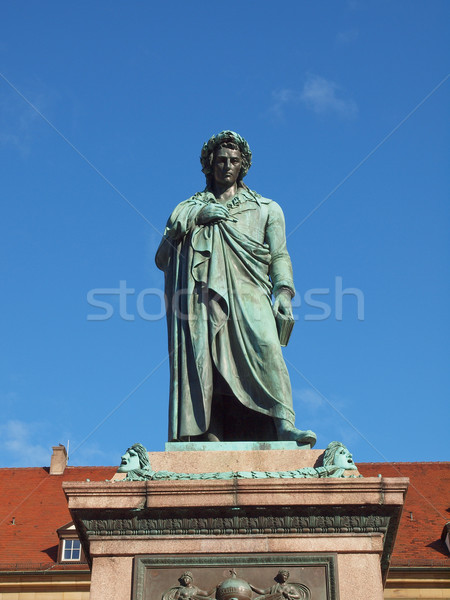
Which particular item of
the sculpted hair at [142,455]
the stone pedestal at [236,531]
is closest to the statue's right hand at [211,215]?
the sculpted hair at [142,455]

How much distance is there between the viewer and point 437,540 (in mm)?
29328

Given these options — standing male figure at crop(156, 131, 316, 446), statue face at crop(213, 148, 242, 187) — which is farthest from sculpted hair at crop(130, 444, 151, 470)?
statue face at crop(213, 148, 242, 187)

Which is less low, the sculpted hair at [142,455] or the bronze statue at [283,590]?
the sculpted hair at [142,455]

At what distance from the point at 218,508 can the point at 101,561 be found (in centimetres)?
106

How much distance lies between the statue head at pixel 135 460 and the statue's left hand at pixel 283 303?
2373 mm

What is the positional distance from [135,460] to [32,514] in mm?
24851

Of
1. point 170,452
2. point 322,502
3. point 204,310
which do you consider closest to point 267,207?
point 204,310

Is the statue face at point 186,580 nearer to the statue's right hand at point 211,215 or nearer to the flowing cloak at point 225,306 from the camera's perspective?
the flowing cloak at point 225,306

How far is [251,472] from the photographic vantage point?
8.27m

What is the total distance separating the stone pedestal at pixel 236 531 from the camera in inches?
306

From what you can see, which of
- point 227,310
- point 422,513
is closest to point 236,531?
point 227,310

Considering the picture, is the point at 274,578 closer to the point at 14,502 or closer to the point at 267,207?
the point at 267,207

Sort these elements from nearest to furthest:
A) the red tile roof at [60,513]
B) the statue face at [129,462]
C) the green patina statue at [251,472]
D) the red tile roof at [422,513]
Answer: the green patina statue at [251,472] → the statue face at [129,462] → the red tile roof at [422,513] → the red tile roof at [60,513]

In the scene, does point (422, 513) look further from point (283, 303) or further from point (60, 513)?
point (283, 303)
